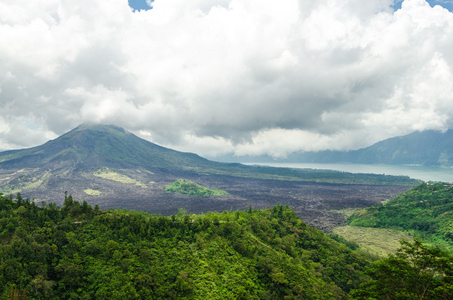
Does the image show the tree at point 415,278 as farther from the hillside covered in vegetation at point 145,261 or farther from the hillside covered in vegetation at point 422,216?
the hillside covered in vegetation at point 422,216

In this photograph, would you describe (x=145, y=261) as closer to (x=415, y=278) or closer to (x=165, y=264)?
(x=165, y=264)

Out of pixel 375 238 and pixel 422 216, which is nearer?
pixel 375 238

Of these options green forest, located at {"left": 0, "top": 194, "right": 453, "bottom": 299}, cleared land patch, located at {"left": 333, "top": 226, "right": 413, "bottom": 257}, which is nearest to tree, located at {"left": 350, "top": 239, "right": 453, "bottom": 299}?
green forest, located at {"left": 0, "top": 194, "right": 453, "bottom": 299}

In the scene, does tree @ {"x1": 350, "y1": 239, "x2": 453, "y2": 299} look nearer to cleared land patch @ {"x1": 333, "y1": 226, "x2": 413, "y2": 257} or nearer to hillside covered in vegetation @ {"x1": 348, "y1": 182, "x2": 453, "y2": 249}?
cleared land patch @ {"x1": 333, "y1": 226, "x2": 413, "y2": 257}

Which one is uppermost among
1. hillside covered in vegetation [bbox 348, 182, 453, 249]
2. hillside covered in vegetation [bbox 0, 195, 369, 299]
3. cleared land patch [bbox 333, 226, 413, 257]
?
hillside covered in vegetation [bbox 0, 195, 369, 299]

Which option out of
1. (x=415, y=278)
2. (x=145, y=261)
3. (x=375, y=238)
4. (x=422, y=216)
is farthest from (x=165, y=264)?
(x=422, y=216)
